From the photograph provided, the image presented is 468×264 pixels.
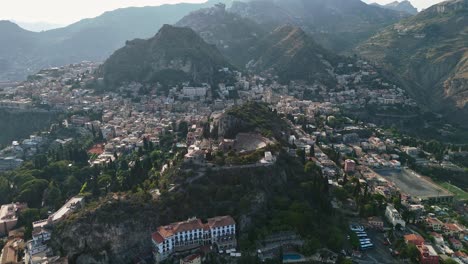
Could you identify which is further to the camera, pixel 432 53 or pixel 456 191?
pixel 432 53

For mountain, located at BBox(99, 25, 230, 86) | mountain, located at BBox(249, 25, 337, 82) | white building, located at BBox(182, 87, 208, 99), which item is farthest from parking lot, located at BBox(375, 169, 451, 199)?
mountain, located at BBox(249, 25, 337, 82)

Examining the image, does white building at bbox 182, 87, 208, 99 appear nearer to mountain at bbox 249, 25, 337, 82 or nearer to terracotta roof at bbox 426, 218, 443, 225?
mountain at bbox 249, 25, 337, 82

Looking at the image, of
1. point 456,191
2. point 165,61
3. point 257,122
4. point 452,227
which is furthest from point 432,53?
point 452,227

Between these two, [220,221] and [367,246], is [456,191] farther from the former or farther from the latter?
[220,221]

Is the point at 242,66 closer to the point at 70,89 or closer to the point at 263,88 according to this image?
the point at 263,88

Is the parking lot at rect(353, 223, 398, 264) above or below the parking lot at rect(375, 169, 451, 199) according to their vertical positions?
above

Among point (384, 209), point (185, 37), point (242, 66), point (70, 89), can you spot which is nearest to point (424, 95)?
point (242, 66)

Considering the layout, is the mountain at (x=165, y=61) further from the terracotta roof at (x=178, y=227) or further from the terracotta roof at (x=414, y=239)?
the terracotta roof at (x=414, y=239)
